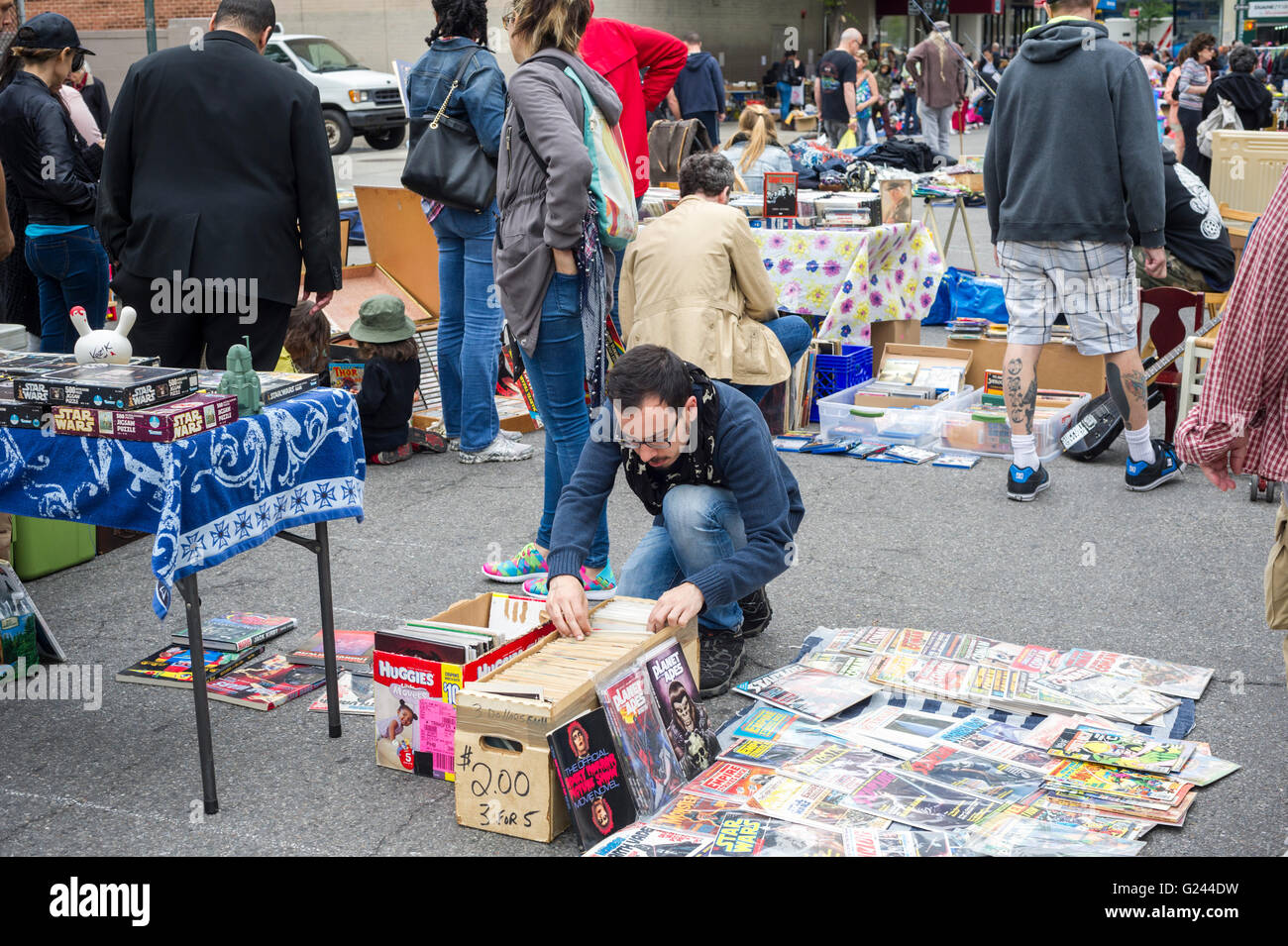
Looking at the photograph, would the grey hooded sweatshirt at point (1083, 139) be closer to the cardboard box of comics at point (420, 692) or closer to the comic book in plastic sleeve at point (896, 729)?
the comic book in plastic sleeve at point (896, 729)

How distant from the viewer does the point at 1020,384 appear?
561cm

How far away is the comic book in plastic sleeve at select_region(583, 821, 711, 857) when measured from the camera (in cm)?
286

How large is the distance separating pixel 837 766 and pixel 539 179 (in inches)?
81.5

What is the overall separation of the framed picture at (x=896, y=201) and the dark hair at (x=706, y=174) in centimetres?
219

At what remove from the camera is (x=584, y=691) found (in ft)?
9.87

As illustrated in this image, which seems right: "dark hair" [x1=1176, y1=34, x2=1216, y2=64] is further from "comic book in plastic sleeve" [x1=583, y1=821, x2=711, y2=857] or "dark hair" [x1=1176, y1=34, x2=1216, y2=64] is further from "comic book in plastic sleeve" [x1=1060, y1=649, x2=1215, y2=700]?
"comic book in plastic sleeve" [x1=583, y1=821, x2=711, y2=857]

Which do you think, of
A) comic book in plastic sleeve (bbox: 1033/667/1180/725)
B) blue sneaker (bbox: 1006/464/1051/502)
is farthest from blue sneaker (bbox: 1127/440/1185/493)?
comic book in plastic sleeve (bbox: 1033/667/1180/725)

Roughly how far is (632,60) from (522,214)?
2425mm

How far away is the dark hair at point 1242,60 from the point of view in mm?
12172

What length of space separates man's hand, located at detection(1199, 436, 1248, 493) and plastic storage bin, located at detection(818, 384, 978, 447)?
3.69m

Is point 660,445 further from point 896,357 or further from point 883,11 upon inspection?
point 883,11

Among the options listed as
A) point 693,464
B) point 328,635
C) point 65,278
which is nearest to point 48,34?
point 65,278

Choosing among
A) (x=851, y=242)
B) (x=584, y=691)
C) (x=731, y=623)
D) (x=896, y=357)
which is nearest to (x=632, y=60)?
(x=851, y=242)

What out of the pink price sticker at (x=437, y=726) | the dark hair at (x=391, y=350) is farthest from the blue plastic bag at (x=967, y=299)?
the pink price sticker at (x=437, y=726)
